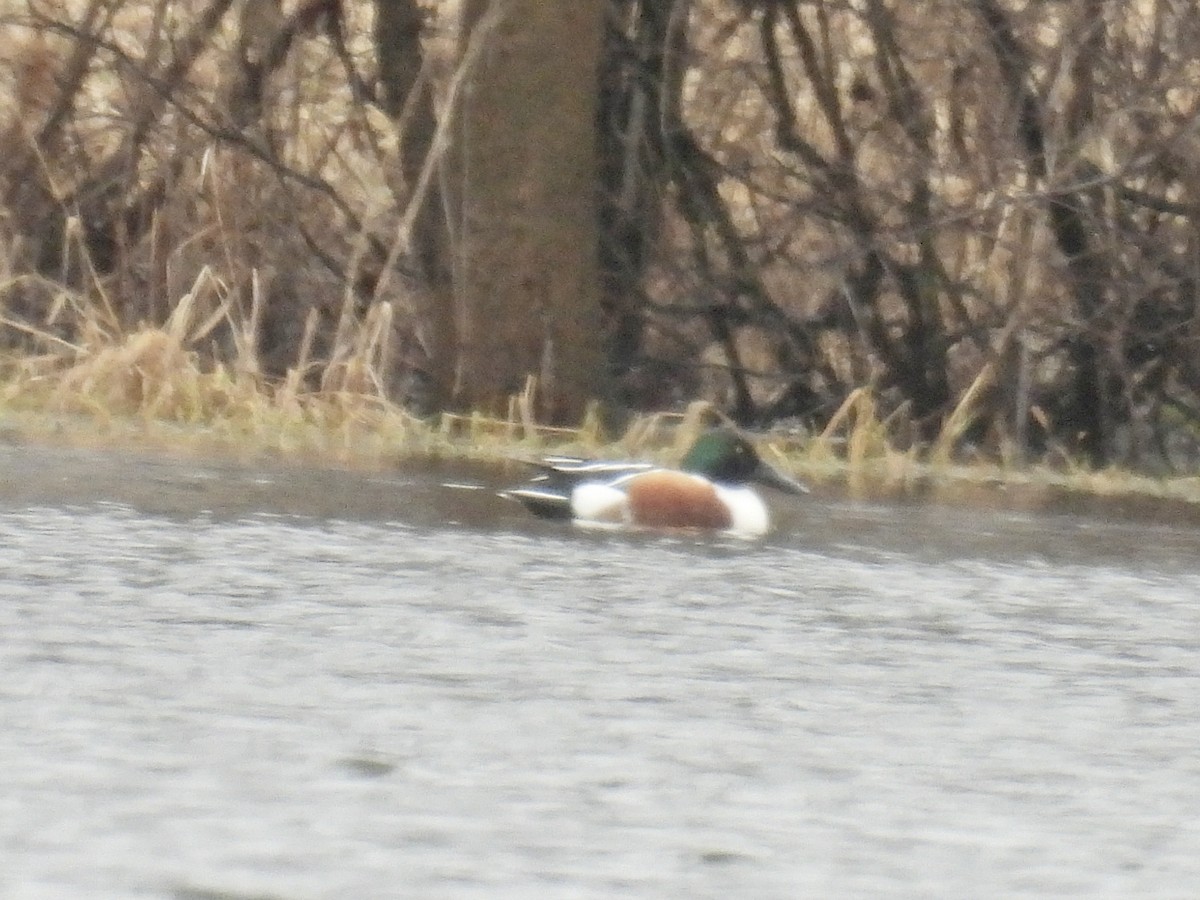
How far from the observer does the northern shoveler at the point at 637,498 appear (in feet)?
29.9

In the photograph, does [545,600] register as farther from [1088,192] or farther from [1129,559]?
[1088,192]

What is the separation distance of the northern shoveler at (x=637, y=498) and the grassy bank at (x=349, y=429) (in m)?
1.42

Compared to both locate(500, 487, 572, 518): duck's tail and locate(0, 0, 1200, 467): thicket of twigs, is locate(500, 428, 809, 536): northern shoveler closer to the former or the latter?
locate(500, 487, 572, 518): duck's tail

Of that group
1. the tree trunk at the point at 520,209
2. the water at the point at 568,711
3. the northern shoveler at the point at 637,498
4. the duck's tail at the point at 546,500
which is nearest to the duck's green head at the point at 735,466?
the northern shoveler at the point at 637,498

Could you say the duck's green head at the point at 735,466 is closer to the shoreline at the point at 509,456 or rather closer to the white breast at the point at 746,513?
the shoreline at the point at 509,456

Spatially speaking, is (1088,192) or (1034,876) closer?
(1034,876)

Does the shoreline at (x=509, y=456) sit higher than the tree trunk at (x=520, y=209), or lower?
lower

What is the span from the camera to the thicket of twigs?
12422 mm

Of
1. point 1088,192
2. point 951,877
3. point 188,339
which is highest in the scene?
point 1088,192

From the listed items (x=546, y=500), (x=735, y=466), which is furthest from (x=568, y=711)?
(x=735, y=466)

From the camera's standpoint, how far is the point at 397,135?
42.7ft

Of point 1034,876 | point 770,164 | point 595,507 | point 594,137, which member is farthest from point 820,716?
point 770,164

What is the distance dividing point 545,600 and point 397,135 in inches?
250

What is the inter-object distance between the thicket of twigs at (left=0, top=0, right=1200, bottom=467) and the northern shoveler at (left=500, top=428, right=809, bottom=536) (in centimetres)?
281
